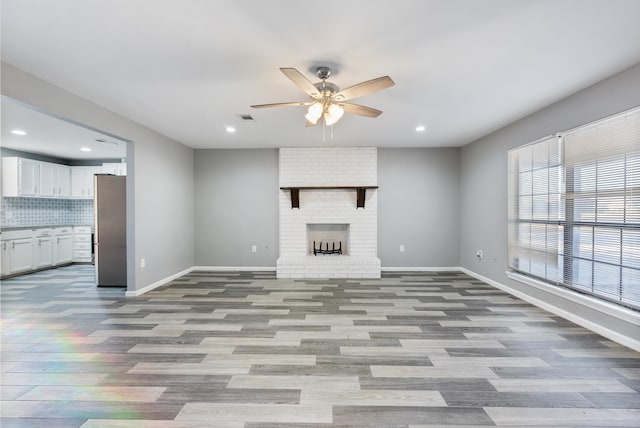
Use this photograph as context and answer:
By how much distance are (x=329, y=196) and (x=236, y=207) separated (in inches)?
75.8

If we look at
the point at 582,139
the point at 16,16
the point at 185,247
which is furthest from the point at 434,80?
the point at 185,247

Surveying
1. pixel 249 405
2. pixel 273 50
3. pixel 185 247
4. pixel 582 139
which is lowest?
pixel 249 405

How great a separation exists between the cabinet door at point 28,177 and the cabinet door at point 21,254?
97 centimetres

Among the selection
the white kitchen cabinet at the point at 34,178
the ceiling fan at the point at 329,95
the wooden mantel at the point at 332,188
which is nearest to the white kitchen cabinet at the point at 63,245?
the white kitchen cabinet at the point at 34,178

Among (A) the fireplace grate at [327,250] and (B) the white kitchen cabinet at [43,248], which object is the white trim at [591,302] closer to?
(A) the fireplace grate at [327,250]

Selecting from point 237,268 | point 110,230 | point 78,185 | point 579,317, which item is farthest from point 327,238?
point 78,185

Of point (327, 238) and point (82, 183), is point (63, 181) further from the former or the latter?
point (327, 238)

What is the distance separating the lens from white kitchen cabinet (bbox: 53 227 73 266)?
658 cm

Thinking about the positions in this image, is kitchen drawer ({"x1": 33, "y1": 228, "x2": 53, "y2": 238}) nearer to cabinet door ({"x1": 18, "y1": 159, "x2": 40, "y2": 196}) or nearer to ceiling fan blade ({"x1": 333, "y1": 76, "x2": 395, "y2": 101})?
cabinet door ({"x1": 18, "y1": 159, "x2": 40, "y2": 196})

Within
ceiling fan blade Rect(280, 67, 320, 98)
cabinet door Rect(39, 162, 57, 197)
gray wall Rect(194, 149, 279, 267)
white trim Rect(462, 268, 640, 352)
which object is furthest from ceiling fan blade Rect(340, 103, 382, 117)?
cabinet door Rect(39, 162, 57, 197)

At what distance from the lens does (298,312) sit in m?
3.74

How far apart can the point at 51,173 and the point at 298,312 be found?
6.70 meters

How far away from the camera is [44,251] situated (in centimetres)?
630

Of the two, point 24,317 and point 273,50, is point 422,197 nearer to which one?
point 273,50
